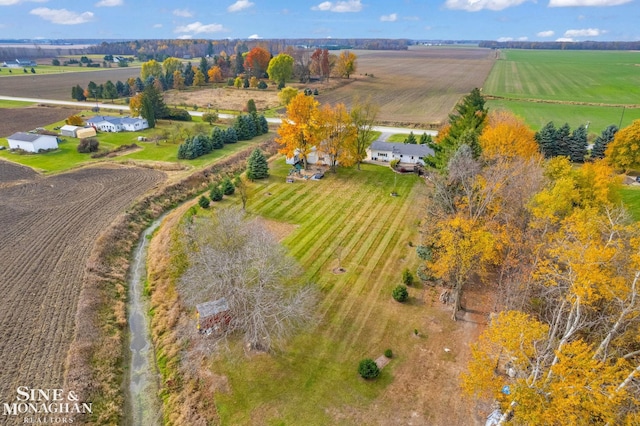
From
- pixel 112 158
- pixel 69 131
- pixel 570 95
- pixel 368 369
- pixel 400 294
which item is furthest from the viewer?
pixel 570 95

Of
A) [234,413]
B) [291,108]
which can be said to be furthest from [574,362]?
[291,108]

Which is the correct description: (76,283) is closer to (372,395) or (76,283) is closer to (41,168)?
(372,395)

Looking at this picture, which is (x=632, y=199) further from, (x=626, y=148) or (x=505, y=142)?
(x=505, y=142)

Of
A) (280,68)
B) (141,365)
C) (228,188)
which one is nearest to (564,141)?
(228,188)

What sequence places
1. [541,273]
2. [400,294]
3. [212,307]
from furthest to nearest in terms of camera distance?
[400,294] < [212,307] < [541,273]

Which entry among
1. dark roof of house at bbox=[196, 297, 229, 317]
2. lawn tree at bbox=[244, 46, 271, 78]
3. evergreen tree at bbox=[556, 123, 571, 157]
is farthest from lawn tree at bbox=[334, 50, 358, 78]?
dark roof of house at bbox=[196, 297, 229, 317]

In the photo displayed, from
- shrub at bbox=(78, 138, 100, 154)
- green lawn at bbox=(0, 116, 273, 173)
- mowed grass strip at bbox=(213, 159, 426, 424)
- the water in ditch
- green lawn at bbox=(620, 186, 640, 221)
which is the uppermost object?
shrub at bbox=(78, 138, 100, 154)

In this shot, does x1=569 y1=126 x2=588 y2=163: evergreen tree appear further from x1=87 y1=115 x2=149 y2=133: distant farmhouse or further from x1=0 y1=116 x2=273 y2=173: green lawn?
x1=87 y1=115 x2=149 y2=133: distant farmhouse
